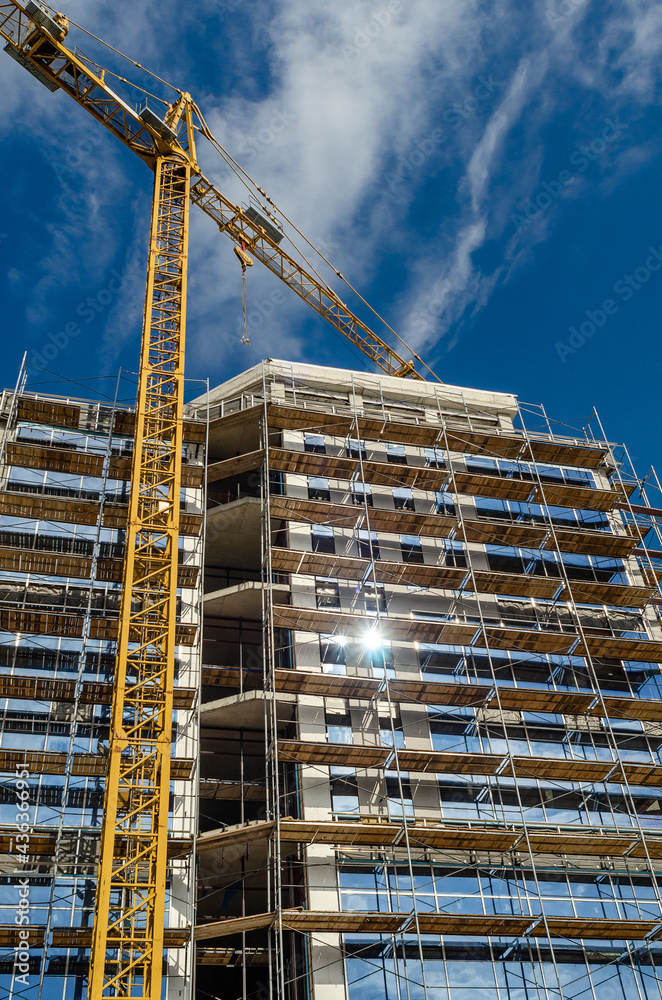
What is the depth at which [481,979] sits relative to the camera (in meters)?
26.1

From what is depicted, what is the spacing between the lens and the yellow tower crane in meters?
22.1

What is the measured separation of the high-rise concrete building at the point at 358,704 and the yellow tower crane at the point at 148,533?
201 cm

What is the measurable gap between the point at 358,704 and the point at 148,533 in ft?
26.9

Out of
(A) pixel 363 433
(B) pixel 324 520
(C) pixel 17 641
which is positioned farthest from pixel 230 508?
(C) pixel 17 641

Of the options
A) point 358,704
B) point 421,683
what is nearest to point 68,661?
point 358,704

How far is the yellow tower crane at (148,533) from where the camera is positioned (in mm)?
22141

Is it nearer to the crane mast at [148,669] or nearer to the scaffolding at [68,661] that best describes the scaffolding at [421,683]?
the scaffolding at [68,661]

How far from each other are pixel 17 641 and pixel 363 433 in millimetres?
14264

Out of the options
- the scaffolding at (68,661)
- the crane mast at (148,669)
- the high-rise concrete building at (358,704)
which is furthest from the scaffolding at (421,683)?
the crane mast at (148,669)

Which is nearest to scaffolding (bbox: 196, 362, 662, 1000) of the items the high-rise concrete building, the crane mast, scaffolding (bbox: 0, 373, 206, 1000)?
the high-rise concrete building

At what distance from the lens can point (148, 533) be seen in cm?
2816

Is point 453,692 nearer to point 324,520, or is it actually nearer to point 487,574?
point 487,574

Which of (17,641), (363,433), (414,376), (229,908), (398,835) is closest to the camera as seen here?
(398,835)

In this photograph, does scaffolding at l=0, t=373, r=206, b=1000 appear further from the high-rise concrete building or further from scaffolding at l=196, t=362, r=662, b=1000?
scaffolding at l=196, t=362, r=662, b=1000
